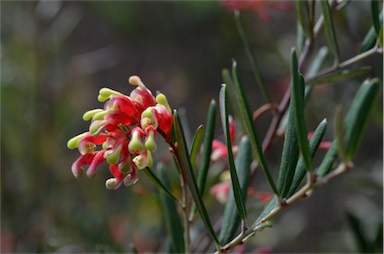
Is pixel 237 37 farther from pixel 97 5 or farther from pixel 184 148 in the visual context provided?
pixel 184 148

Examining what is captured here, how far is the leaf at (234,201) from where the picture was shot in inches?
24.2

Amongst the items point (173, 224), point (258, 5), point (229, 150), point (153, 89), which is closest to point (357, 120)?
point (229, 150)

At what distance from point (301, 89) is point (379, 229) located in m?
0.42

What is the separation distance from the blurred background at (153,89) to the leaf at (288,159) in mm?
378

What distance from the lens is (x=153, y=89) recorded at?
2.13 metres

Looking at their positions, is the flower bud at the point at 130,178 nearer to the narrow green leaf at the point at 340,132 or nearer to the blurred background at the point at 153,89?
the narrow green leaf at the point at 340,132

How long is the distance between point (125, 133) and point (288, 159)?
142mm

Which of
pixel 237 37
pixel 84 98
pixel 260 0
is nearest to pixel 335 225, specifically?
pixel 237 37

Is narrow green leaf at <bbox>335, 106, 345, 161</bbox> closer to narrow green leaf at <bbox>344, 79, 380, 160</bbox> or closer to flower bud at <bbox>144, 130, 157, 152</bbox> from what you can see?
narrow green leaf at <bbox>344, 79, 380, 160</bbox>

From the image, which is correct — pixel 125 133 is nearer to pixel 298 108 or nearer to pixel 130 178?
pixel 130 178

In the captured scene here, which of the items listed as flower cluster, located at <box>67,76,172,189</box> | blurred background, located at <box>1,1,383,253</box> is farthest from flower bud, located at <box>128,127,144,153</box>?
blurred background, located at <box>1,1,383,253</box>

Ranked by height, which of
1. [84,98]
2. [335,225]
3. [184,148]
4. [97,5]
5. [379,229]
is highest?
[97,5]

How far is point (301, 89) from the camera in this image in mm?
481

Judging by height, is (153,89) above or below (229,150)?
below
